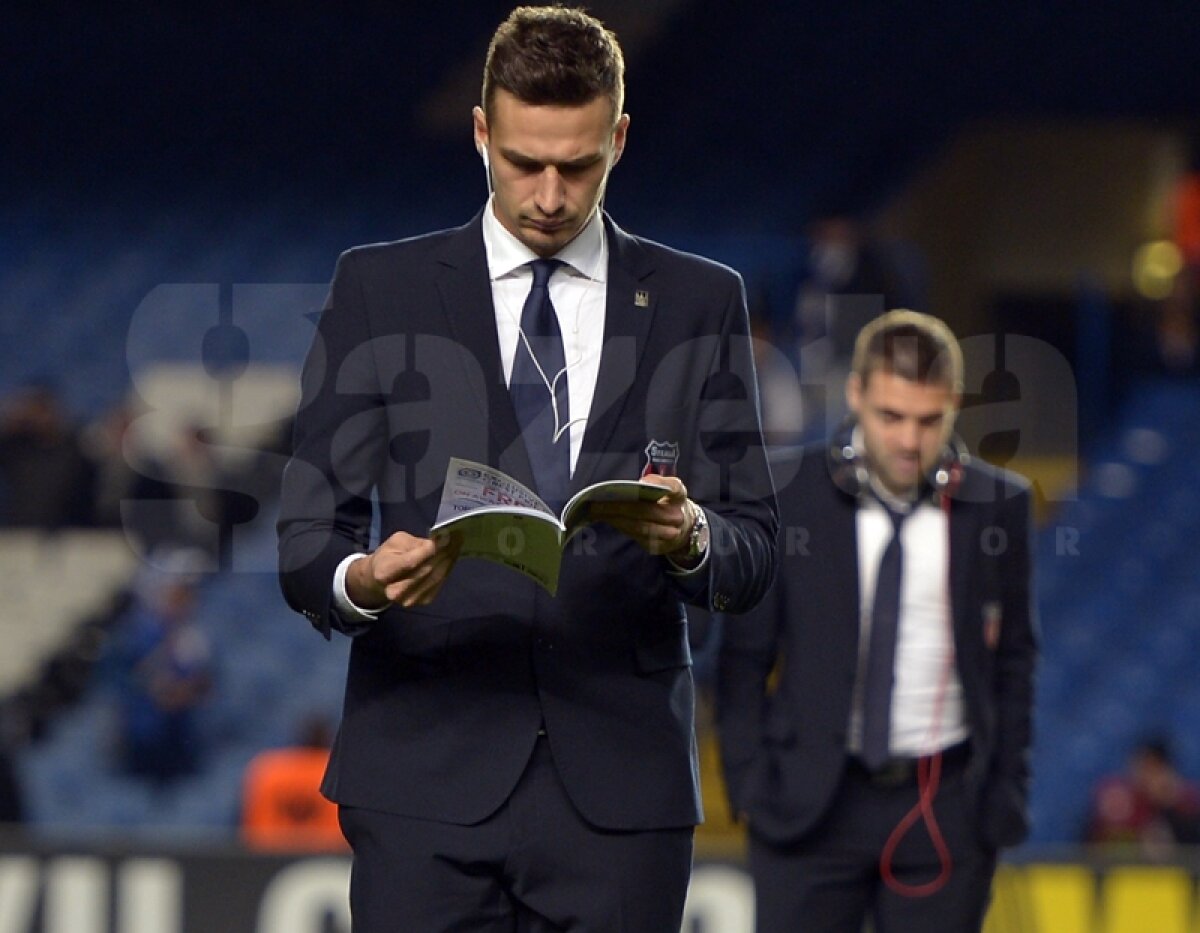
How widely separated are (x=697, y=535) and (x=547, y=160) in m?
0.50

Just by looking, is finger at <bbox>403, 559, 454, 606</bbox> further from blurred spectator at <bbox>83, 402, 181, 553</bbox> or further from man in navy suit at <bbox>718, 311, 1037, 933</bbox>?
blurred spectator at <bbox>83, 402, 181, 553</bbox>

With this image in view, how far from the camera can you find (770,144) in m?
12.6

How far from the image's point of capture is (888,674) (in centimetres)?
387

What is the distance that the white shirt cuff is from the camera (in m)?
2.31

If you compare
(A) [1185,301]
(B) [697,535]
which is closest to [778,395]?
(A) [1185,301]

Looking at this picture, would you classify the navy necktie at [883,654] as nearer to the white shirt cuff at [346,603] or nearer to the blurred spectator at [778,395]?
the white shirt cuff at [346,603]

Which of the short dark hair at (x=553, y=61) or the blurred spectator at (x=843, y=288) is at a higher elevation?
the blurred spectator at (x=843, y=288)

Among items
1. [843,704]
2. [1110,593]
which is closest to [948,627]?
[843,704]

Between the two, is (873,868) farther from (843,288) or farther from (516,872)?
(843,288)

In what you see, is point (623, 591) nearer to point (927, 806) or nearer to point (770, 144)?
point (927, 806)

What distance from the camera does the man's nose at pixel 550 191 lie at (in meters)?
2.36

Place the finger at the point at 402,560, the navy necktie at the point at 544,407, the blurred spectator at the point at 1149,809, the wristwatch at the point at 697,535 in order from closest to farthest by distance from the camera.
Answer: the finger at the point at 402,560 → the wristwatch at the point at 697,535 → the navy necktie at the point at 544,407 → the blurred spectator at the point at 1149,809

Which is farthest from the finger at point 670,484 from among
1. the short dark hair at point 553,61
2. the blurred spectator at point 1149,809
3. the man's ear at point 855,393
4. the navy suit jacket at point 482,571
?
the blurred spectator at point 1149,809

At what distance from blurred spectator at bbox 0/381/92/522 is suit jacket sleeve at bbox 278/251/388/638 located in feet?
23.9
